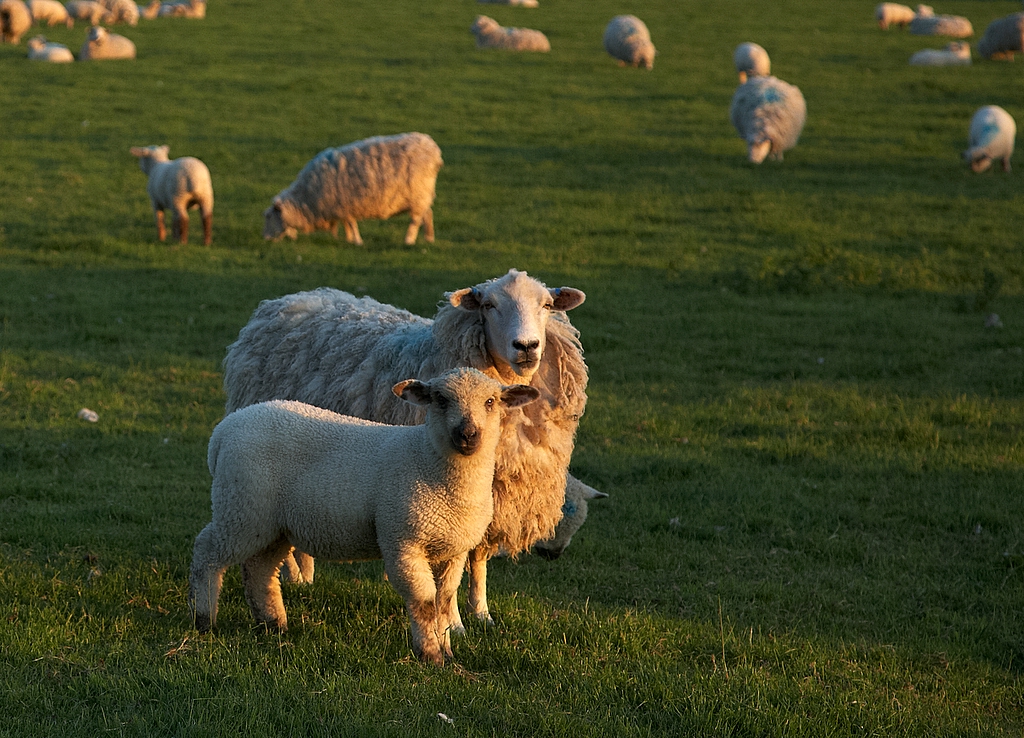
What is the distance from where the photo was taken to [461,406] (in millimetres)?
4727

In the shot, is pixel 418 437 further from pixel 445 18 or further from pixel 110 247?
pixel 445 18

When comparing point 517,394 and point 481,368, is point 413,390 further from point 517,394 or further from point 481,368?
point 481,368

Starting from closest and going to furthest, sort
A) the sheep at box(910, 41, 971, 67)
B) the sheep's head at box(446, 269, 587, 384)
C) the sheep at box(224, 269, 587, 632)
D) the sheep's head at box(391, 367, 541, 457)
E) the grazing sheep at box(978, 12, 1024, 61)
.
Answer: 1. the sheep's head at box(391, 367, 541, 457)
2. the sheep's head at box(446, 269, 587, 384)
3. the sheep at box(224, 269, 587, 632)
4. the sheep at box(910, 41, 971, 67)
5. the grazing sheep at box(978, 12, 1024, 61)

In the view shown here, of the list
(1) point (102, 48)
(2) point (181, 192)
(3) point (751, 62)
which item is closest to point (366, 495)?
(2) point (181, 192)

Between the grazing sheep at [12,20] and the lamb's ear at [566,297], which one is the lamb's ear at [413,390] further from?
the grazing sheep at [12,20]

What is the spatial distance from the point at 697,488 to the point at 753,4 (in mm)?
40773

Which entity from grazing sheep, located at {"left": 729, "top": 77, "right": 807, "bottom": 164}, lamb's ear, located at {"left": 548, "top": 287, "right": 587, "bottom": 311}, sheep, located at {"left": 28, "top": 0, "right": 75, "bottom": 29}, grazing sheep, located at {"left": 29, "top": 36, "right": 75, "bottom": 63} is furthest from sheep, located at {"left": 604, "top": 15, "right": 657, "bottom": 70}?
lamb's ear, located at {"left": 548, "top": 287, "right": 587, "bottom": 311}

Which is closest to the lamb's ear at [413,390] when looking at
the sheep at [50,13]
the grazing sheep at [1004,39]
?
the grazing sheep at [1004,39]

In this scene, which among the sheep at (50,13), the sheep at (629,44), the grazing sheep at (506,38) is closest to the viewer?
the sheep at (629,44)

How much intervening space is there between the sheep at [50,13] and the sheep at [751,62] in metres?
22.8

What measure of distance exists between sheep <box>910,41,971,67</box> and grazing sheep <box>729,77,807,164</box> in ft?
39.4

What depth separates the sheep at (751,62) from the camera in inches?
1198

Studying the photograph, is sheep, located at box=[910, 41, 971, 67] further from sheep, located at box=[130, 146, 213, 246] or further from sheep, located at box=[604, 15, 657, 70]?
sheep, located at box=[130, 146, 213, 246]

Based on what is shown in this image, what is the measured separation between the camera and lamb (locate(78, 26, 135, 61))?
31344 millimetres
